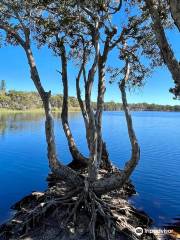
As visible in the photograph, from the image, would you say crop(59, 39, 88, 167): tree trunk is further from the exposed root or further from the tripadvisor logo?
the tripadvisor logo

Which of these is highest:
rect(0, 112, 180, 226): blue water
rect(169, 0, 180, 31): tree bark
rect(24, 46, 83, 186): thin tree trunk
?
rect(169, 0, 180, 31): tree bark

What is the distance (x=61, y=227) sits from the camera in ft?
36.8

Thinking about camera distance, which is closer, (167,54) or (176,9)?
(176,9)

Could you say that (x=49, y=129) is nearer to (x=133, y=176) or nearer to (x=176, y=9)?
(x=176, y=9)

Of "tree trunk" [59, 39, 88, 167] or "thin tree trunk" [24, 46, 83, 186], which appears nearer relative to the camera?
"thin tree trunk" [24, 46, 83, 186]

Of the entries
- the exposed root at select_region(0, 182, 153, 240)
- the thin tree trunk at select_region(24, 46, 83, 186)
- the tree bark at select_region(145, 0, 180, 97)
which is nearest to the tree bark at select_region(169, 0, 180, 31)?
the tree bark at select_region(145, 0, 180, 97)

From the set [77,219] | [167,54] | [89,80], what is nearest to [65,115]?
[89,80]

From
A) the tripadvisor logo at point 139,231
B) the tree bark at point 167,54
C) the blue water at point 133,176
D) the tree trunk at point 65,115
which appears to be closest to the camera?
the tree bark at point 167,54

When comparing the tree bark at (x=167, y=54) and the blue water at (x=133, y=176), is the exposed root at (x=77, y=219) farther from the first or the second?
the tree bark at (x=167, y=54)

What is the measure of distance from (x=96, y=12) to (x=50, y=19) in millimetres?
2116

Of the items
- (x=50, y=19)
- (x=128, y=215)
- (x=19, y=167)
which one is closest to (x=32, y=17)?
(x=50, y=19)

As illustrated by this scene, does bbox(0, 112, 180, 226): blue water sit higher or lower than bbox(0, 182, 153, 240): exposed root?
lower

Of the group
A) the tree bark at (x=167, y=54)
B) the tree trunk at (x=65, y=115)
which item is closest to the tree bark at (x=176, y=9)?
the tree bark at (x=167, y=54)

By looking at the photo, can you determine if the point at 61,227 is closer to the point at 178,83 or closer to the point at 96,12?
the point at 178,83
